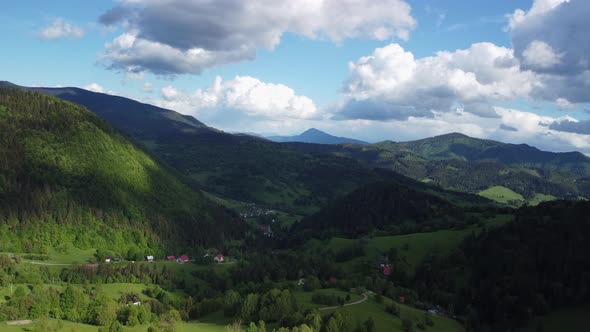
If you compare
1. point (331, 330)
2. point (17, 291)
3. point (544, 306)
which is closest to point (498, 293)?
point (544, 306)

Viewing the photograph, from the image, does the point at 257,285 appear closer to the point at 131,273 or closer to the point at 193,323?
the point at 193,323

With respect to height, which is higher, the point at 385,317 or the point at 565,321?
the point at 565,321

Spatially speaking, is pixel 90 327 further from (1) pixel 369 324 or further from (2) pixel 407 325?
(2) pixel 407 325

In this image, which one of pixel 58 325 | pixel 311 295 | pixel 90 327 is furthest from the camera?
pixel 311 295

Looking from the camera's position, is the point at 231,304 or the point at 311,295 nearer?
the point at 231,304

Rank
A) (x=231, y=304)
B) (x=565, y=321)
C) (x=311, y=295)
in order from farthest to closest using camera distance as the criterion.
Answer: (x=311, y=295) → (x=231, y=304) → (x=565, y=321)

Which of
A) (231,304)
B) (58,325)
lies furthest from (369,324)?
(58,325)

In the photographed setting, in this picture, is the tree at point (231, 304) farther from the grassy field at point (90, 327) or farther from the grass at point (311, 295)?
the grass at point (311, 295)

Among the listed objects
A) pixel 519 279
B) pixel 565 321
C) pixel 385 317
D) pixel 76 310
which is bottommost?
pixel 76 310
